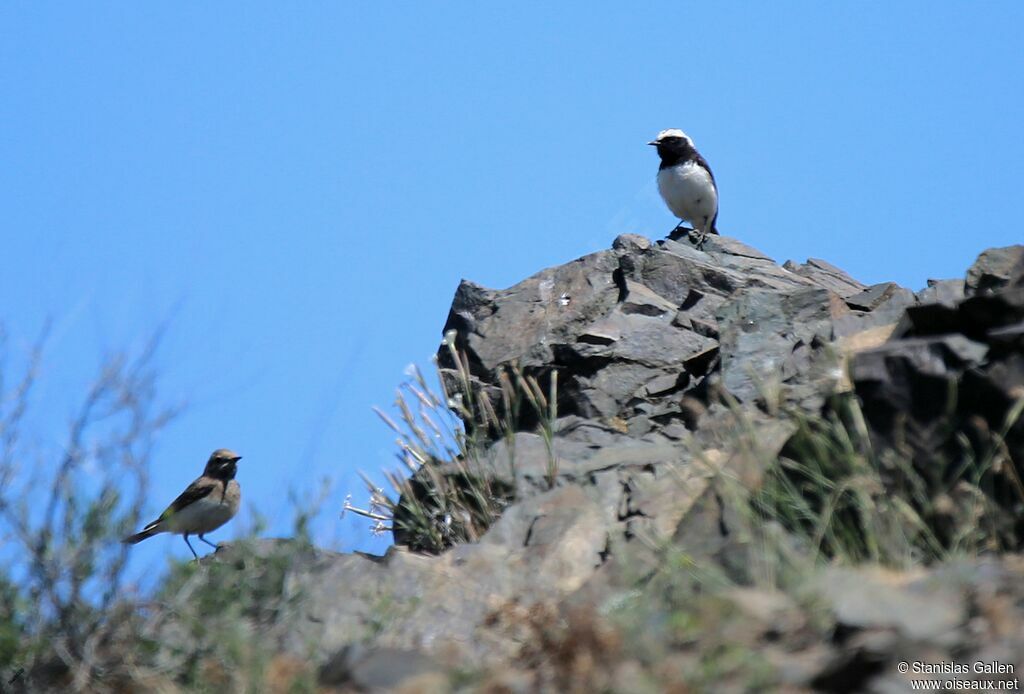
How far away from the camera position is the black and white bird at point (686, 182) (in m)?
17.1

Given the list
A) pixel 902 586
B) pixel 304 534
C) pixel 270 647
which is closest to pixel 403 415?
pixel 304 534

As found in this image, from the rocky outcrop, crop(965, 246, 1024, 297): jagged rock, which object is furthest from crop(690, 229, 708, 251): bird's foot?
crop(965, 246, 1024, 297): jagged rock

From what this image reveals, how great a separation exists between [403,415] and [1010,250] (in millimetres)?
4296

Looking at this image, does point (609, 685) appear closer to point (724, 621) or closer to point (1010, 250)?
point (724, 621)

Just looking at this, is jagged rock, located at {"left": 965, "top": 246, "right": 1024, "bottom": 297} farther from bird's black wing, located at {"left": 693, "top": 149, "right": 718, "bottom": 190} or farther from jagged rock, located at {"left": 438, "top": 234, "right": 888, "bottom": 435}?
bird's black wing, located at {"left": 693, "top": 149, "right": 718, "bottom": 190}

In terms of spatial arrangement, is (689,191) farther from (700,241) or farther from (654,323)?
(654,323)

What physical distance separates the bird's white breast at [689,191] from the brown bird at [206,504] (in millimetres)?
8722

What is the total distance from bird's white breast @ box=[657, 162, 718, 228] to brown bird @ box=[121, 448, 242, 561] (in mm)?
8722

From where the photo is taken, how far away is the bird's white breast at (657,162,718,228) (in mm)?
17109

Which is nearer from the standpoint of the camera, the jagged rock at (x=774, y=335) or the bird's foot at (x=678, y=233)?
the jagged rock at (x=774, y=335)

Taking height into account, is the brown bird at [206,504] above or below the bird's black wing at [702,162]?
below

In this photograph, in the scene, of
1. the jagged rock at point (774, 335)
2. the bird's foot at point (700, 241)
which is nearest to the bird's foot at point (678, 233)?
the bird's foot at point (700, 241)

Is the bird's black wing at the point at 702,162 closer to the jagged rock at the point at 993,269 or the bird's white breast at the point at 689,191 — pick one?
the bird's white breast at the point at 689,191

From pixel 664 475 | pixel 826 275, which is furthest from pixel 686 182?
pixel 664 475
